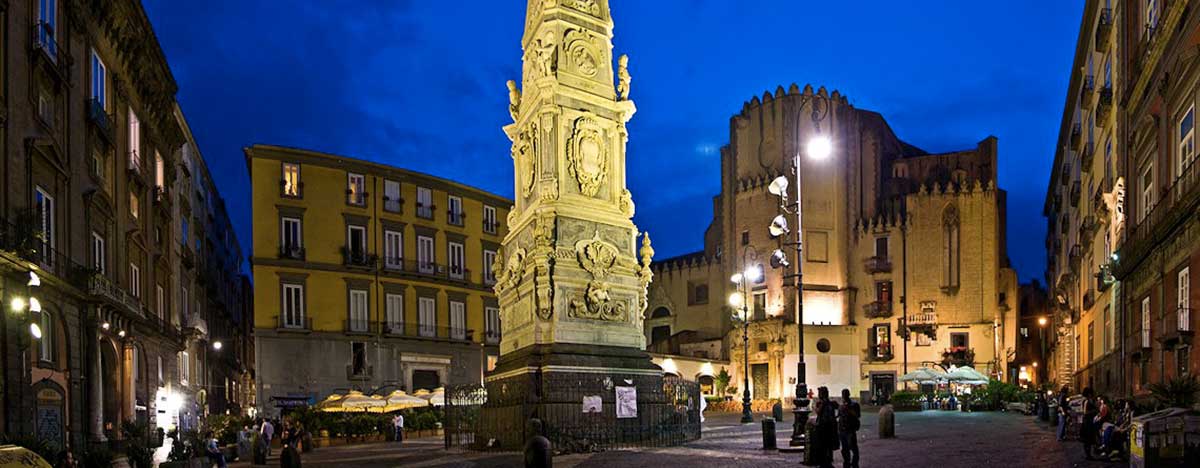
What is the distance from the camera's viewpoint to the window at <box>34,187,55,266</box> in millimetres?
21375

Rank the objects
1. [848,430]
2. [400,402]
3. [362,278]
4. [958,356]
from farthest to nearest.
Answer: [958,356], [362,278], [400,402], [848,430]

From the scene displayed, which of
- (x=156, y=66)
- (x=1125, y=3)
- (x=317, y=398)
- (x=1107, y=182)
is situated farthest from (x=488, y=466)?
(x=317, y=398)

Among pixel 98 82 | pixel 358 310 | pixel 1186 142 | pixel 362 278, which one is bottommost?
pixel 358 310

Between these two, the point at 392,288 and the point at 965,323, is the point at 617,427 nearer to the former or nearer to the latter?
the point at 392,288

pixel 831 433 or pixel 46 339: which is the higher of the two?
pixel 46 339

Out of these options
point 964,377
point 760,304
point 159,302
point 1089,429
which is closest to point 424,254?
A: point 159,302

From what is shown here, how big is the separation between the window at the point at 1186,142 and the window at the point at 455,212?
3895cm

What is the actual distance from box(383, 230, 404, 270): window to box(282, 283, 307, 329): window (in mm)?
5101

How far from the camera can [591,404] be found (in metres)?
17.7

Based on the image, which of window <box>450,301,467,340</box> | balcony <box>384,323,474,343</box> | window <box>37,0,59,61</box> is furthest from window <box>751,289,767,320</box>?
window <box>37,0,59,61</box>

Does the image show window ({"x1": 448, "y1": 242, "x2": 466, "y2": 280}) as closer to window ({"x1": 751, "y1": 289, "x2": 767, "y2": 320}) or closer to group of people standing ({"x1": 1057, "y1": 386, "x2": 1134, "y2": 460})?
window ({"x1": 751, "y1": 289, "x2": 767, "y2": 320})

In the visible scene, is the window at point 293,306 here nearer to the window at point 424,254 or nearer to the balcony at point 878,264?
the window at point 424,254

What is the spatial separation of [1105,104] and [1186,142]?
33.2 ft

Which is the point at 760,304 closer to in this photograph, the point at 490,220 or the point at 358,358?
the point at 490,220
